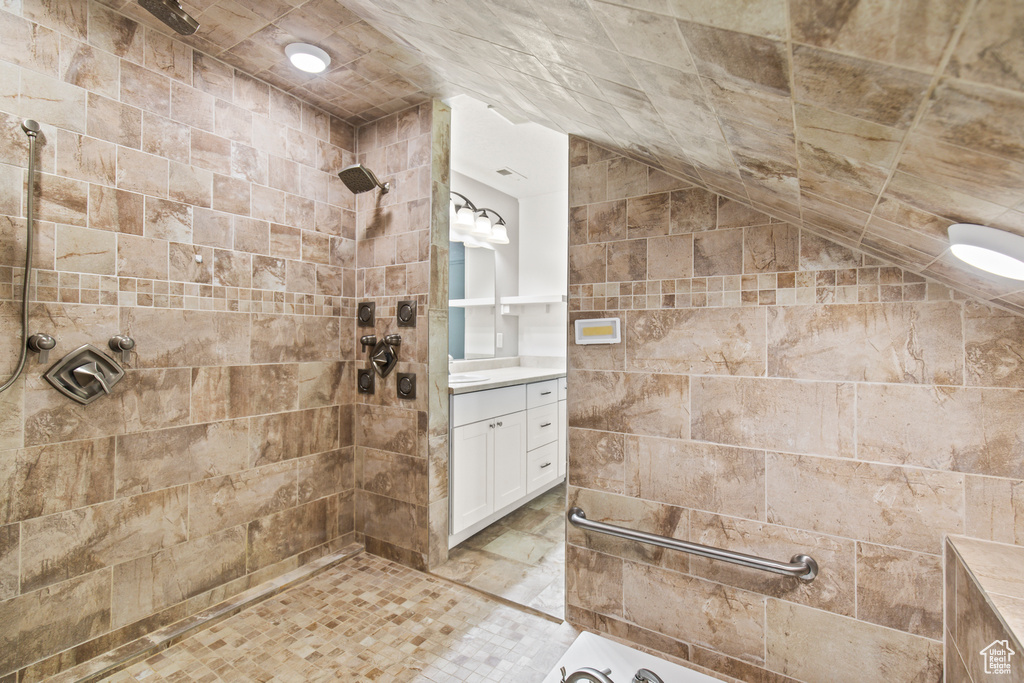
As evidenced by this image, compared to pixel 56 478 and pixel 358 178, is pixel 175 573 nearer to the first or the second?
pixel 56 478

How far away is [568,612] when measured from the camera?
1866 mm

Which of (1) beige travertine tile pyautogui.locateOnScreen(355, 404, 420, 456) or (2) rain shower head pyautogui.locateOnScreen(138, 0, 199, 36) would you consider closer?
(2) rain shower head pyautogui.locateOnScreen(138, 0, 199, 36)

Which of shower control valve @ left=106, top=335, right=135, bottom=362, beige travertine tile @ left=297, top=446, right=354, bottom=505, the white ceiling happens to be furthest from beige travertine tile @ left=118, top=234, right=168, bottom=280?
the white ceiling

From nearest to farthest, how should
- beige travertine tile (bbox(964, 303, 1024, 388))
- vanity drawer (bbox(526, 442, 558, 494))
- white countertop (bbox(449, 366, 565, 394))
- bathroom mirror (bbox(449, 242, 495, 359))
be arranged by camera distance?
beige travertine tile (bbox(964, 303, 1024, 388)), white countertop (bbox(449, 366, 565, 394)), vanity drawer (bbox(526, 442, 558, 494)), bathroom mirror (bbox(449, 242, 495, 359))

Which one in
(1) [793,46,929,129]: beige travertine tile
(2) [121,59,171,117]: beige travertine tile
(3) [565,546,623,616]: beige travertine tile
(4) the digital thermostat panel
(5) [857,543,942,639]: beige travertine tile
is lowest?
(3) [565,546,623,616]: beige travertine tile

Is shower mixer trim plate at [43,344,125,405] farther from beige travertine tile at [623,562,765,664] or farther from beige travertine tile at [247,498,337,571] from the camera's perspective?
beige travertine tile at [623,562,765,664]

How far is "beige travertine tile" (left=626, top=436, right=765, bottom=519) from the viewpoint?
1524 mm

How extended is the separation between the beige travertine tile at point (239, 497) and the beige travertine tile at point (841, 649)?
6.81 feet

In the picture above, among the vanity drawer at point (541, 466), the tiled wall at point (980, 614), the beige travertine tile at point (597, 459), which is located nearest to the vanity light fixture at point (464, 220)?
the vanity drawer at point (541, 466)

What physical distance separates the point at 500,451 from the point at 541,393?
609 mm

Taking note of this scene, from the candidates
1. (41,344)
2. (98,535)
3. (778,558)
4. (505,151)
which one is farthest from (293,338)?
(778,558)

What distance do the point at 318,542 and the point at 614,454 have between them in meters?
1.62

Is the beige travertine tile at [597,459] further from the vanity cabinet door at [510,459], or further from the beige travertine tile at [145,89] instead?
the beige travertine tile at [145,89]

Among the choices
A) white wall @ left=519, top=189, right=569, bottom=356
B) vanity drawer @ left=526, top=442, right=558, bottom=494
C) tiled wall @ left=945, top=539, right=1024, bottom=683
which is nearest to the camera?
tiled wall @ left=945, top=539, right=1024, bottom=683
